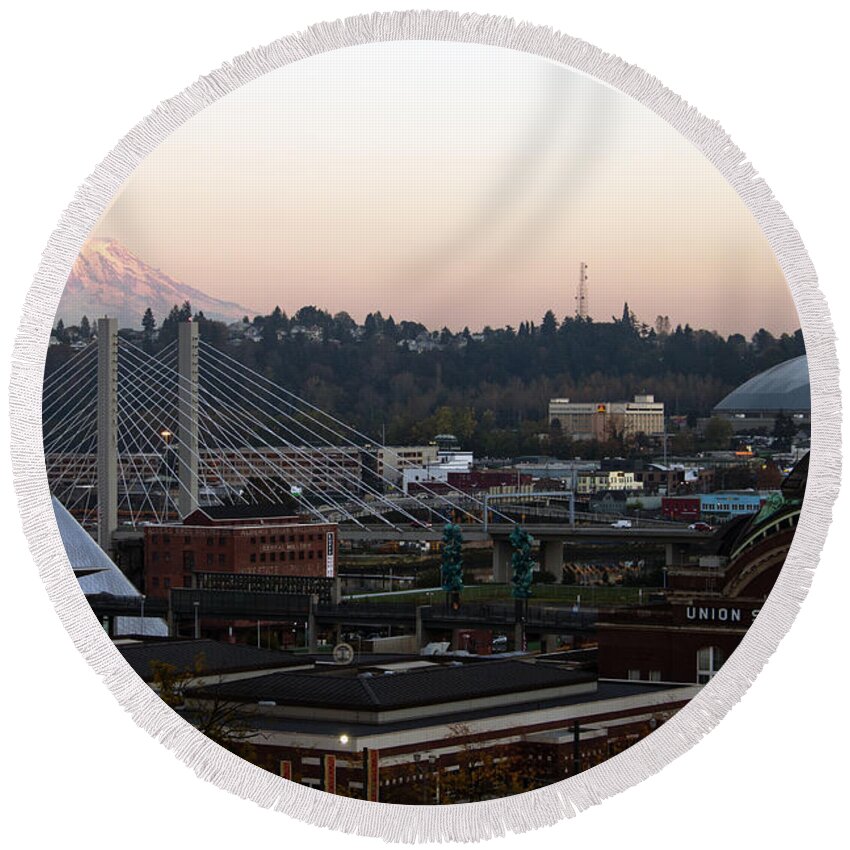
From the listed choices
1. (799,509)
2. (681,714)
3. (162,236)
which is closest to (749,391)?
(799,509)

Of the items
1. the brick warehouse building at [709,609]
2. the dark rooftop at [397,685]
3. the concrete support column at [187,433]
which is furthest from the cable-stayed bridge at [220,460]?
the dark rooftop at [397,685]

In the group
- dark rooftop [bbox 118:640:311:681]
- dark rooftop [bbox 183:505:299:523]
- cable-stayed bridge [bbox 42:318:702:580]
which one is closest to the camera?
dark rooftop [bbox 118:640:311:681]

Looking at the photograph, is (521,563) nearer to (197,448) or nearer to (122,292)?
(197,448)

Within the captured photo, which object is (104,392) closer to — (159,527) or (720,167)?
(159,527)

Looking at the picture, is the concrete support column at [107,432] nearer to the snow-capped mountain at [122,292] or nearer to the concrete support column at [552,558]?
the snow-capped mountain at [122,292]

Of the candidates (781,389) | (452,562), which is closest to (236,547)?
(452,562)

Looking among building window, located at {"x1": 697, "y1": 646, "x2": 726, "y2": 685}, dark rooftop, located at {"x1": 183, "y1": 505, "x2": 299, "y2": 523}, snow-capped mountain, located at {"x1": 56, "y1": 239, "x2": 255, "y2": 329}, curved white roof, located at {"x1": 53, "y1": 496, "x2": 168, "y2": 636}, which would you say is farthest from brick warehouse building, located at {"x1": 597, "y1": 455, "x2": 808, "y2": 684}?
snow-capped mountain, located at {"x1": 56, "y1": 239, "x2": 255, "y2": 329}

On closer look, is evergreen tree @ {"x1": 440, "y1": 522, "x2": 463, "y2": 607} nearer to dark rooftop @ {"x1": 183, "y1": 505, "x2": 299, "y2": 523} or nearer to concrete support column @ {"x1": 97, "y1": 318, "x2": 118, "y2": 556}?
dark rooftop @ {"x1": 183, "y1": 505, "x2": 299, "y2": 523}
